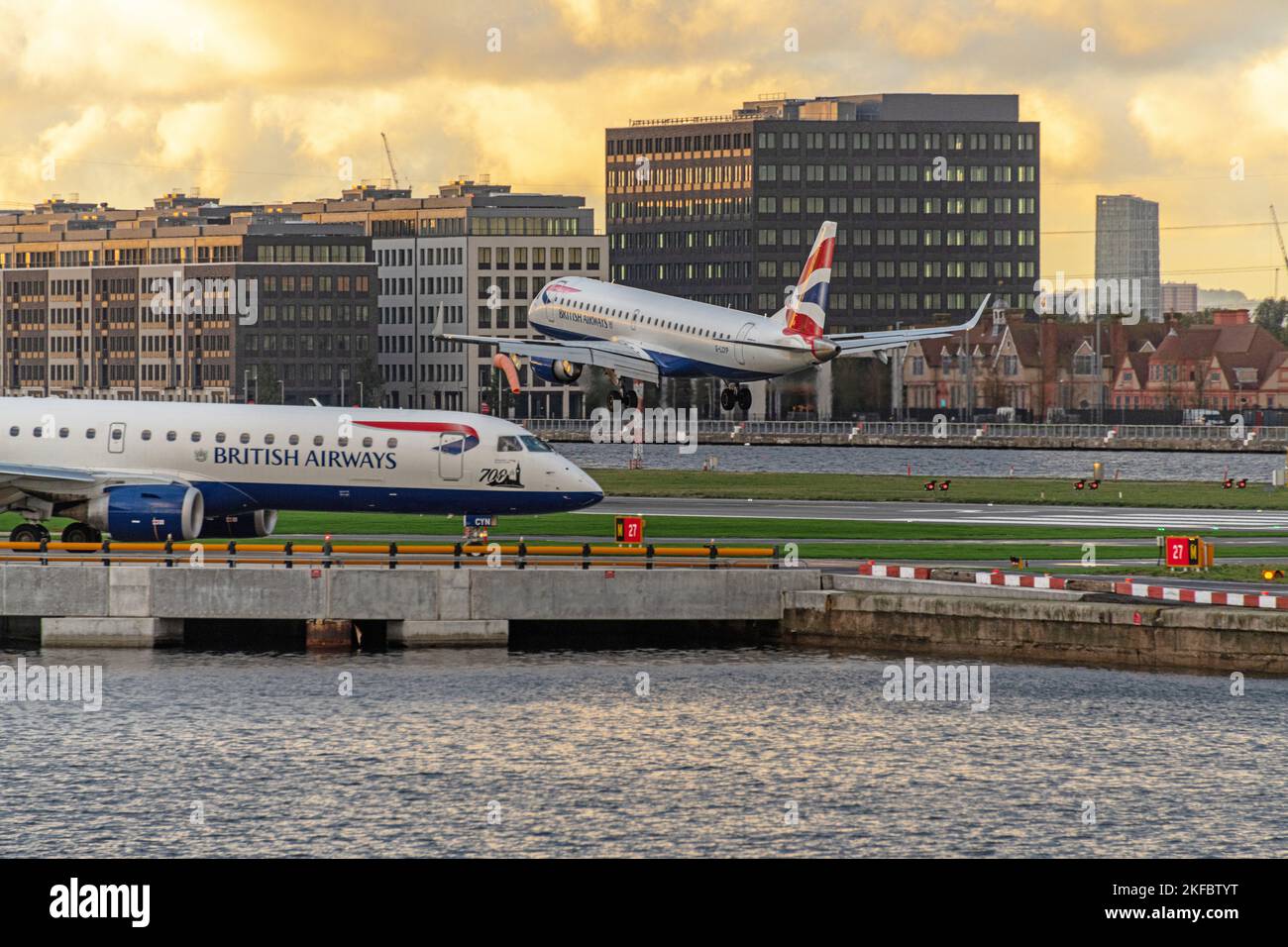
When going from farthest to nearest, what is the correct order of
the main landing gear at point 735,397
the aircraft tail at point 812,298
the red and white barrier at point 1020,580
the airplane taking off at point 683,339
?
the aircraft tail at point 812,298
the airplane taking off at point 683,339
the main landing gear at point 735,397
the red and white barrier at point 1020,580

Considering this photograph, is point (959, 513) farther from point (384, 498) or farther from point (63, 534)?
point (63, 534)

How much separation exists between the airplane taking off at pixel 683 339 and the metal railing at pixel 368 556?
52.8 meters

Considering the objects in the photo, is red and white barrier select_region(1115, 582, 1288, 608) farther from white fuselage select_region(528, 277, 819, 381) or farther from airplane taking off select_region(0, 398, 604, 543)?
white fuselage select_region(528, 277, 819, 381)

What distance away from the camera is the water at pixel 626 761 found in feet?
170

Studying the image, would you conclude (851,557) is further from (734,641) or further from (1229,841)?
(1229,841)

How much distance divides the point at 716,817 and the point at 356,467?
29.2 m

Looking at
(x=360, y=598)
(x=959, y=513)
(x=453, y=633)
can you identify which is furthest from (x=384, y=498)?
(x=959, y=513)

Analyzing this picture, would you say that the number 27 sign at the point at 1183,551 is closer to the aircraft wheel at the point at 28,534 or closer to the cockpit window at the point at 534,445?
the cockpit window at the point at 534,445

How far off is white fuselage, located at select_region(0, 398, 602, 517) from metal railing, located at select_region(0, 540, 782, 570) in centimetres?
307

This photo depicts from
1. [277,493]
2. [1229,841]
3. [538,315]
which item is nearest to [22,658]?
[277,493]

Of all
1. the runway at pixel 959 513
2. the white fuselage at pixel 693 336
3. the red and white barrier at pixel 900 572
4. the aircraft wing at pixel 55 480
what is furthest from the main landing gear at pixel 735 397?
the aircraft wing at pixel 55 480

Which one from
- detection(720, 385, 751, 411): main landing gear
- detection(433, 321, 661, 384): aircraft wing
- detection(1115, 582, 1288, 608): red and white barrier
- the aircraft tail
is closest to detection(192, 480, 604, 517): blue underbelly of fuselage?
detection(1115, 582, 1288, 608): red and white barrier
